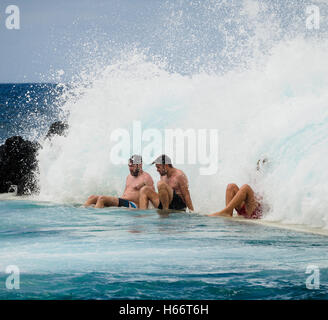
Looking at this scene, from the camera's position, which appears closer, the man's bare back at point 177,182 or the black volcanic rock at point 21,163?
the man's bare back at point 177,182

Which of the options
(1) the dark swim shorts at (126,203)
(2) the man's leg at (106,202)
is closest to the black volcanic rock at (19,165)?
(2) the man's leg at (106,202)

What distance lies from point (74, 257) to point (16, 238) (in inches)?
52.8

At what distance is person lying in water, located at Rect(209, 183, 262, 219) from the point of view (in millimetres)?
7680

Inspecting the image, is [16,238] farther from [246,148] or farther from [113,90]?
[113,90]

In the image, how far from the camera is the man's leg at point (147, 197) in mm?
8453

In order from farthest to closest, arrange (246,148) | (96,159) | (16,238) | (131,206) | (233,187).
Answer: (96,159), (246,148), (131,206), (233,187), (16,238)

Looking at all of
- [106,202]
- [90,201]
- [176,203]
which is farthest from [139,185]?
[90,201]

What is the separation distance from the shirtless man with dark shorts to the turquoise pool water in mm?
446

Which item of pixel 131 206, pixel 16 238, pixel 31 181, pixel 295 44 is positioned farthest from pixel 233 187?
pixel 31 181

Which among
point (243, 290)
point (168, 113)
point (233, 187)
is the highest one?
point (168, 113)

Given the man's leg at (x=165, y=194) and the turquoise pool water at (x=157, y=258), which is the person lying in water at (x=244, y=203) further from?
the man's leg at (x=165, y=194)

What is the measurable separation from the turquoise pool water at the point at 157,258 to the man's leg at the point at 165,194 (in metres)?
0.42

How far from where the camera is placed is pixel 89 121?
12273 millimetres

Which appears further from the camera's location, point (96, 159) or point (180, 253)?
point (96, 159)
